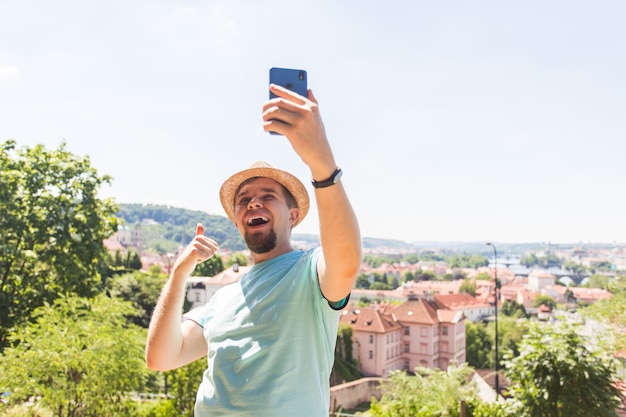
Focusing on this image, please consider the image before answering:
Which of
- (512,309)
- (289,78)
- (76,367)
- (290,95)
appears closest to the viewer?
(290,95)

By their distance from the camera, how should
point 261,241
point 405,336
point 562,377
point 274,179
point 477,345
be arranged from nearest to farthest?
point 261,241
point 274,179
point 562,377
point 405,336
point 477,345

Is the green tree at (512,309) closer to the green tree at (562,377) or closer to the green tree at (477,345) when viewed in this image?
the green tree at (477,345)

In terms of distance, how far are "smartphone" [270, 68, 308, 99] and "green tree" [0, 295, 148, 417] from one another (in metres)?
6.25

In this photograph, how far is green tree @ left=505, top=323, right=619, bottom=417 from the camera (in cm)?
538

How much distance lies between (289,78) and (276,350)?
1.93 ft

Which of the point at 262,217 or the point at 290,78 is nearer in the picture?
the point at 290,78

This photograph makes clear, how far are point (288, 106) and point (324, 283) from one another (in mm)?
391

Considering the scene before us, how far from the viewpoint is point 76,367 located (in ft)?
20.4

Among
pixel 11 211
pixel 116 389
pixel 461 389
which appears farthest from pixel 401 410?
pixel 11 211

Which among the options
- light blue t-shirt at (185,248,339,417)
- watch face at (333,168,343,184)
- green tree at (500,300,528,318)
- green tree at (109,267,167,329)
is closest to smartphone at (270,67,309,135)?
watch face at (333,168,343,184)

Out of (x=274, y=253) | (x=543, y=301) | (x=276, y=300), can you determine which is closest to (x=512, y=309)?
(x=543, y=301)

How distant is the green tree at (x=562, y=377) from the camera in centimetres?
538

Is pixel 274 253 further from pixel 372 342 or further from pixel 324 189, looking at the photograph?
pixel 372 342

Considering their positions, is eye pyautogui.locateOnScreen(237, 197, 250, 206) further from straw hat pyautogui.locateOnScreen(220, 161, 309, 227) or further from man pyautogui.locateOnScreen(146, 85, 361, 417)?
straw hat pyautogui.locateOnScreen(220, 161, 309, 227)
